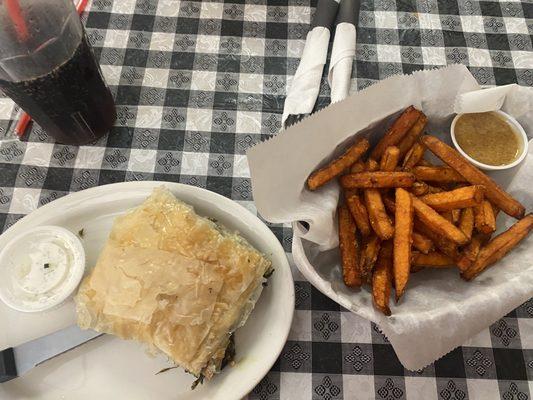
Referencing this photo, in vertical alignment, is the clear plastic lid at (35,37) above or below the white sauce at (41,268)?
above

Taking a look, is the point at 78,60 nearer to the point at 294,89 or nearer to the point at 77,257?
the point at 77,257

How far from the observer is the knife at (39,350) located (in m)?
1.68

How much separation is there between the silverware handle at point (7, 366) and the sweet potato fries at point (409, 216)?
1150 mm

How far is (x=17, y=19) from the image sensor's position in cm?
162

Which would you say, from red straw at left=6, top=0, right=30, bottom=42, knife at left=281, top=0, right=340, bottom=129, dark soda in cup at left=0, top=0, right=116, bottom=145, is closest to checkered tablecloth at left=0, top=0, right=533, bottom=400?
knife at left=281, top=0, right=340, bottom=129

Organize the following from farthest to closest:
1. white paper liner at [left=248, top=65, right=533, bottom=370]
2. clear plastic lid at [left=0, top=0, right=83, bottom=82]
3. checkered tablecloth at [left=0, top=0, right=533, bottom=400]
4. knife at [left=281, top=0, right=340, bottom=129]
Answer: knife at [left=281, top=0, right=340, bottom=129]
checkered tablecloth at [left=0, top=0, right=533, bottom=400]
clear plastic lid at [left=0, top=0, right=83, bottom=82]
white paper liner at [left=248, top=65, right=533, bottom=370]

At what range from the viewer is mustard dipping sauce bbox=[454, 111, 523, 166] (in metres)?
1.88

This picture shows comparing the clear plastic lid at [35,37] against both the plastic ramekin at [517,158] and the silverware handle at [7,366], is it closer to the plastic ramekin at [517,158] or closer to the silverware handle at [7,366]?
the silverware handle at [7,366]

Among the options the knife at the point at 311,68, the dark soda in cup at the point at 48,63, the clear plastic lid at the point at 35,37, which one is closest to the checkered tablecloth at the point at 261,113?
the knife at the point at 311,68

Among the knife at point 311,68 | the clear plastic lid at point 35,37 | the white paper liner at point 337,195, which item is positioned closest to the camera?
the white paper liner at point 337,195

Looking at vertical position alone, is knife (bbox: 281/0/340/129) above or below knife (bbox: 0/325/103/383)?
above

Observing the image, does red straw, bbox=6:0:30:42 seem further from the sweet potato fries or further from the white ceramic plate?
the sweet potato fries

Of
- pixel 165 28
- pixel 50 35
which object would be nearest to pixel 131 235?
pixel 50 35

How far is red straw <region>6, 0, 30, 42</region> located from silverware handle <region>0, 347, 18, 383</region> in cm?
105
